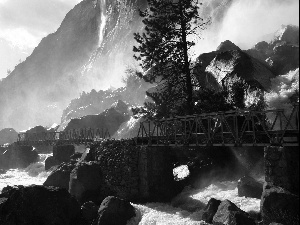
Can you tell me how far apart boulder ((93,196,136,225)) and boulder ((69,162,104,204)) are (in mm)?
3998

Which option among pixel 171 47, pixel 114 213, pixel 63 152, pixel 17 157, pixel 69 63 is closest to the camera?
pixel 114 213

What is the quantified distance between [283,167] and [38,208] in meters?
11.9

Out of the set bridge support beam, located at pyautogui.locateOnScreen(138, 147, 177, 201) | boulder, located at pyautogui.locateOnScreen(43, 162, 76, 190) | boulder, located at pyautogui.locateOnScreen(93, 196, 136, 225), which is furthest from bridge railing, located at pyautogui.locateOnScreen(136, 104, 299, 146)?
boulder, located at pyautogui.locateOnScreen(43, 162, 76, 190)

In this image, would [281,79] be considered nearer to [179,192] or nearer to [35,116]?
[179,192]

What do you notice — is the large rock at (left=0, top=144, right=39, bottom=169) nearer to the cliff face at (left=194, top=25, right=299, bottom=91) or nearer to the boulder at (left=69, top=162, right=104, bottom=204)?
the cliff face at (left=194, top=25, right=299, bottom=91)

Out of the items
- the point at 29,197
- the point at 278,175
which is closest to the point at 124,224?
the point at 29,197

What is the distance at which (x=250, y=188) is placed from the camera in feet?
55.3

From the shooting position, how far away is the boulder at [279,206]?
11.5 meters

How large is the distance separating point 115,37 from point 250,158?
383ft

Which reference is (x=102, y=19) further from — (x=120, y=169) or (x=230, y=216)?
(x=230, y=216)

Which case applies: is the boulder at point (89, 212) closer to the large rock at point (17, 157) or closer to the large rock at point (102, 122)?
the large rock at point (17, 157)

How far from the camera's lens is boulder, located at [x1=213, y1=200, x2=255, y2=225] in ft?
41.7

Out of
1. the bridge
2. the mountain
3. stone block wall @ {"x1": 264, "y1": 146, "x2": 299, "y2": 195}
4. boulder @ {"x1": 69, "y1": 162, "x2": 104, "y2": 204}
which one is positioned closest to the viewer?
stone block wall @ {"x1": 264, "y1": 146, "x2": 299, "y2": 195}

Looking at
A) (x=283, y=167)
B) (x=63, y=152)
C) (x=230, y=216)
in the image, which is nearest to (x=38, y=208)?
(x=230, y=216)
